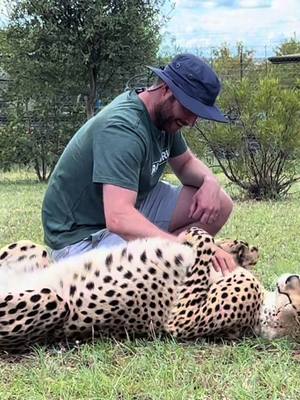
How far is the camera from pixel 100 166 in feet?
9.70

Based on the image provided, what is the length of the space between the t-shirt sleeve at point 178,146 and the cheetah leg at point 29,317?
1.17m

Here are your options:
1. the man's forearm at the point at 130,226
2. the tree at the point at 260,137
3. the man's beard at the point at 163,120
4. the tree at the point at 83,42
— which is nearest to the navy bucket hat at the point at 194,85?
the man's beard at the point at 163,120

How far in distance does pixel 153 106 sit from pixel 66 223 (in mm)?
659

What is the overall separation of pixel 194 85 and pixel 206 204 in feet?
2.35

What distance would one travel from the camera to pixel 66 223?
3.27 meters

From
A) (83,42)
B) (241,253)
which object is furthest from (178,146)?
(83,42)

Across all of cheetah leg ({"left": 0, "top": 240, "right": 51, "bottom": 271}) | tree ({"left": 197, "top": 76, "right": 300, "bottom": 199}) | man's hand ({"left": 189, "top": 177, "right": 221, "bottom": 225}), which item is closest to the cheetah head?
man's hand ({"left": 189, "top": 177, "right": 221, "bottom": 225})

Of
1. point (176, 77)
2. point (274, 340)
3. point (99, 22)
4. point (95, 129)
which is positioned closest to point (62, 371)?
point (274, 340)

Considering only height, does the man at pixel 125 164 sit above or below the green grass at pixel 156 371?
above

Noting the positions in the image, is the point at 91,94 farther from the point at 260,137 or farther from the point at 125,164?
the point at 125,164

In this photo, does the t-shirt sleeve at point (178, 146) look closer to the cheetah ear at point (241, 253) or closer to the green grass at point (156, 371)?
the cheetah ear at point (241, 253)

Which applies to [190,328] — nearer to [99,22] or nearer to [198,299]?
[198,299]

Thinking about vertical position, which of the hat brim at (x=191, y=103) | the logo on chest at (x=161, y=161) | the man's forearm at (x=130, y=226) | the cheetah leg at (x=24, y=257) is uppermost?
the hat brim at (x=191, y=103)

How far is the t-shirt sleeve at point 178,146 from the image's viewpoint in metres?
3.61
